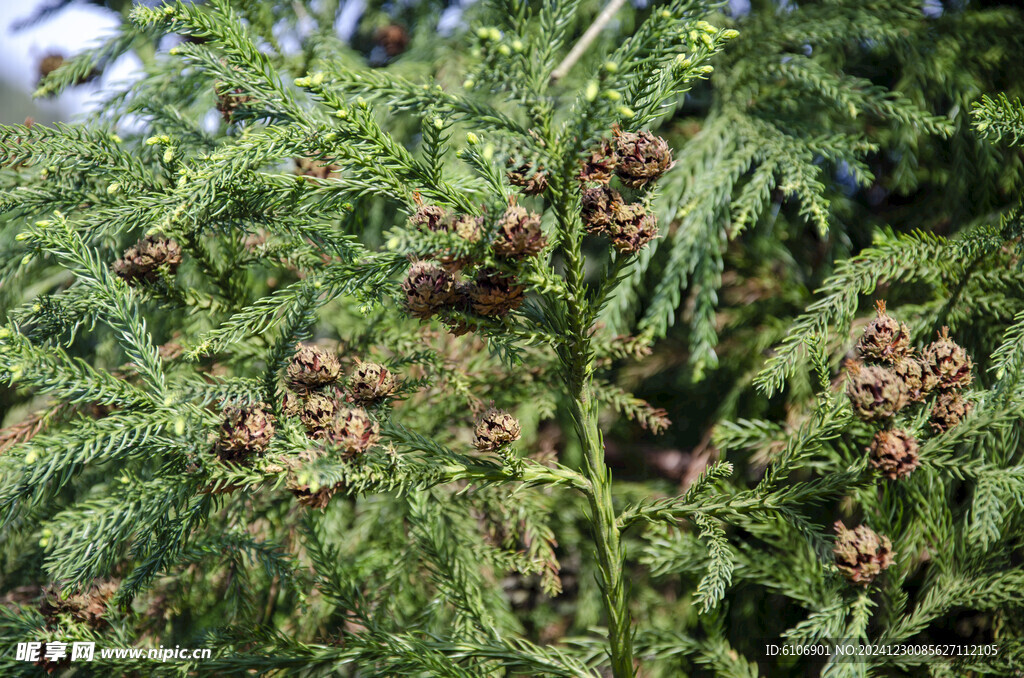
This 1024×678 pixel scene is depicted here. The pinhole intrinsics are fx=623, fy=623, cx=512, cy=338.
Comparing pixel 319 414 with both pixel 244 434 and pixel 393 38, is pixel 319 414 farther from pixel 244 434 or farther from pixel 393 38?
pixel 393 38

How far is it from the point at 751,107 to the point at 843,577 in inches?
35.7

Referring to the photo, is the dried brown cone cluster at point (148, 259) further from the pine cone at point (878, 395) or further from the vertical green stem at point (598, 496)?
the pine cone at point (878, 395)

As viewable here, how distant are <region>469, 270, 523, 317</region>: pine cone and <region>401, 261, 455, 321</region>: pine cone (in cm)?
3

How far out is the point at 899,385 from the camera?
2.09 feet

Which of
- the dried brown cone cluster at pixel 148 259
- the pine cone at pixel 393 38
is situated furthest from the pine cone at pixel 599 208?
the pine cone at pixel 393 38

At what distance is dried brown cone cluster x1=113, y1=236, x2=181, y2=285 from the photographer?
2.65 feet

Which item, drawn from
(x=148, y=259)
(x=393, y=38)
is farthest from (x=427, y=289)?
(x=393, y=38)

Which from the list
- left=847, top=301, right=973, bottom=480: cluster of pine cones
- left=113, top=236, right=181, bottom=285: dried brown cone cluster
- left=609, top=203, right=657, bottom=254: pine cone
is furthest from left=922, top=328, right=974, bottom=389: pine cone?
left=113, top=236, right=181, bottom=285: dried brown cone cluster

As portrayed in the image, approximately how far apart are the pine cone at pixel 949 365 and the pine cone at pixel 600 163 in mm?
412

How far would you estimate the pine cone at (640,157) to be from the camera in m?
0.64

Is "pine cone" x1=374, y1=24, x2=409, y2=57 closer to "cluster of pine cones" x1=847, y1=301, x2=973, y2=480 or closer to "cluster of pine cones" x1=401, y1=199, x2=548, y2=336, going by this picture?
"cluster of pine cones" x1=401, y1=199, x2=548, y2=336

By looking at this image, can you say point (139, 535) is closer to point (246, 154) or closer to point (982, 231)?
point (246, 154)

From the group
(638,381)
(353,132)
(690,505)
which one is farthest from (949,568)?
(353,132)

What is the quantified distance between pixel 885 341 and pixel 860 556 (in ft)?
0.85
